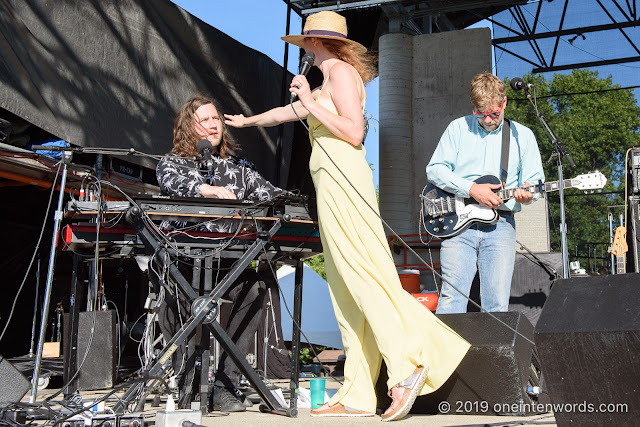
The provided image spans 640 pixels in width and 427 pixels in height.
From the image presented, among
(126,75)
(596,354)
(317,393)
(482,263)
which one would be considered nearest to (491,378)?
(317,393)

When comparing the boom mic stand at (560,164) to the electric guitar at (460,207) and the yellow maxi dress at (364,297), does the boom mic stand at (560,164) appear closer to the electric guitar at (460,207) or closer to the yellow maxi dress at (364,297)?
the electric guitar at (460,207)

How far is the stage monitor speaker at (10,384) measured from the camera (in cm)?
327

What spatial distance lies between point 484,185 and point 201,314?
2.02m

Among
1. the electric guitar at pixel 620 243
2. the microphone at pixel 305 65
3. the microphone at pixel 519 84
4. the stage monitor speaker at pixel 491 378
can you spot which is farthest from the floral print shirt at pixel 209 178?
the electric guitar at pixel 620 243

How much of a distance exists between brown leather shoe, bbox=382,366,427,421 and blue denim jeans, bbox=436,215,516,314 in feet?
3.69

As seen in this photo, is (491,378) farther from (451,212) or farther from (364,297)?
(451,212)

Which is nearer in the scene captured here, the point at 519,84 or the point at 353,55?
the point at 353,55

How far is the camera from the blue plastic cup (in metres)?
3.72

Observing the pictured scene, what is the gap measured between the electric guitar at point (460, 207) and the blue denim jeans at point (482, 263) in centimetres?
6

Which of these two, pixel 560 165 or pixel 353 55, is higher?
pixel 353 55

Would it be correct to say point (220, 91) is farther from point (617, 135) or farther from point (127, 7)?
point (617, 135)

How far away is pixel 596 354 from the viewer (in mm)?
2025

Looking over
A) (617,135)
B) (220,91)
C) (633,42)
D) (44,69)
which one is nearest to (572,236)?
(617,135)

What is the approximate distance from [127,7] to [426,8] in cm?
588
